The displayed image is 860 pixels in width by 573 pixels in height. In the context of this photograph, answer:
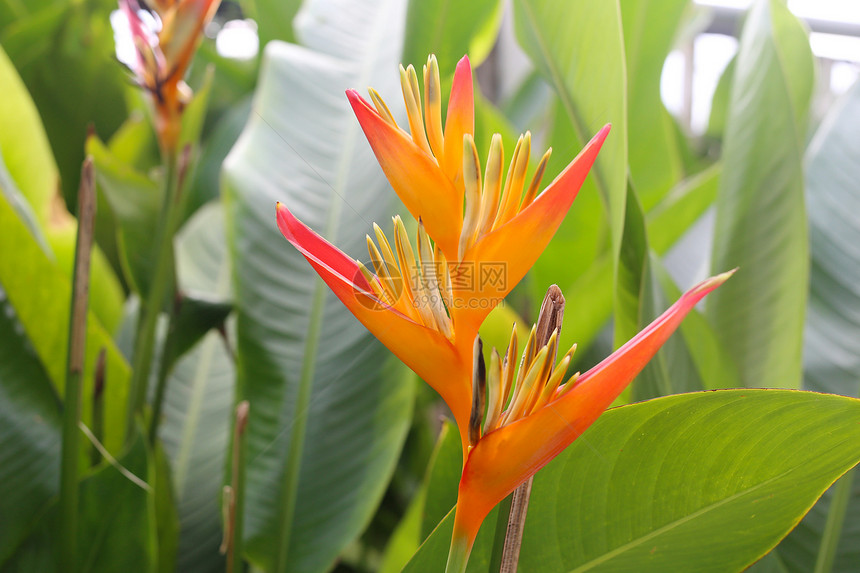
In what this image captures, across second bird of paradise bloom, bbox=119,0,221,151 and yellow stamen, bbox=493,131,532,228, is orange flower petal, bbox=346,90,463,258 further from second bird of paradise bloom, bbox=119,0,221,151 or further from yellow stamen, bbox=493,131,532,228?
second bird of paradise bloom, bbox=119,0,221,151

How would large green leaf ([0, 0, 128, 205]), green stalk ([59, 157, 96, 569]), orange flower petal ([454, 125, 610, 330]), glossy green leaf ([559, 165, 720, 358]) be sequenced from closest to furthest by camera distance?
orange flower petal ([454, 125, 610, 330]), green stalk ([59, 157, 96, 569]), glossy green leaf ([559, 165, 720, 358]), large green leaf ([0, 0, 128, 205])

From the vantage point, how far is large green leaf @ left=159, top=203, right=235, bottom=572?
0.41 meters

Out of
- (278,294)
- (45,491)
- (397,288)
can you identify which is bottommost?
(45,491)

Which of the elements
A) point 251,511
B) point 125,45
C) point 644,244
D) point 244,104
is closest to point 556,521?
point 644,244

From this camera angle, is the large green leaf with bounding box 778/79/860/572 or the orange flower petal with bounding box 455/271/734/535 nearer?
the orange flower petal with bounding box 455/271/734/535

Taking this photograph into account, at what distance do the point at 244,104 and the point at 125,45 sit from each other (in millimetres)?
280

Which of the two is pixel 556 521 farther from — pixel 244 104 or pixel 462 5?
pixel 244 104

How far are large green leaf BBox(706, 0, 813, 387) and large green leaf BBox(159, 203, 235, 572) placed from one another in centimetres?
33

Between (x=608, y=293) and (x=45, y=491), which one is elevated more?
(x=608, y=293)

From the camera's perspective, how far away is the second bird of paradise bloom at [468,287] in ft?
0.41

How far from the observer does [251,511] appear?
14.1 inches

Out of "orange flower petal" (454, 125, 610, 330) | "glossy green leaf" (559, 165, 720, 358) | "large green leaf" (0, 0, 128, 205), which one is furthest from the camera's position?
"large green leaf" (0, 0, 128, 205)

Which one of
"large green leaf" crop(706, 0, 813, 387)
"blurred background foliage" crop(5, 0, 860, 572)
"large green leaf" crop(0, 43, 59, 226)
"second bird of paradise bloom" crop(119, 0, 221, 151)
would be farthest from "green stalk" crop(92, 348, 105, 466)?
"large green leaf" crop(706, 0, 813, 387)

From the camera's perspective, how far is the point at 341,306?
370mm
